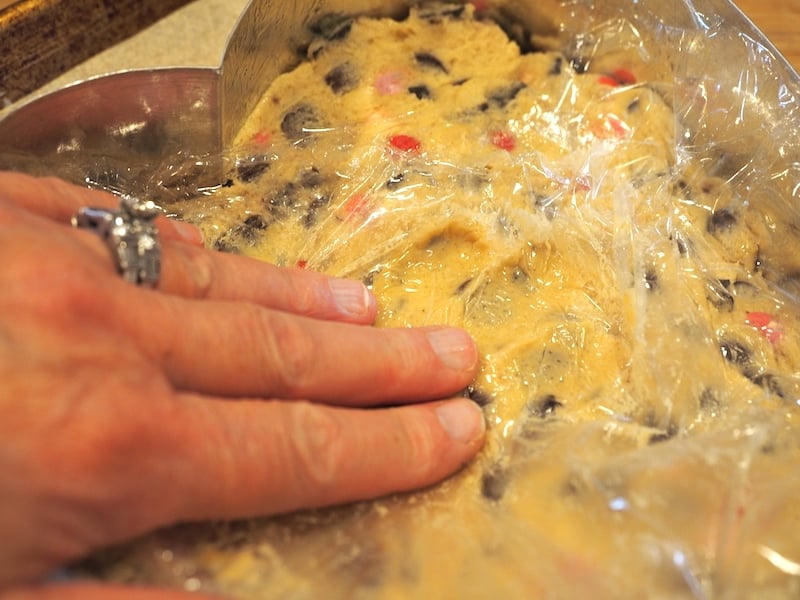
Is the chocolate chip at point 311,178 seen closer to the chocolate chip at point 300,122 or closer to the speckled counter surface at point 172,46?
the chocolate chip at point 300,122

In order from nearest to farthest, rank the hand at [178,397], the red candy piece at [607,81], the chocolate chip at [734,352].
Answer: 1. the hand at [178,397]
2. the chocolate chip at [734,352]
3. the red candy piece at [607,81]

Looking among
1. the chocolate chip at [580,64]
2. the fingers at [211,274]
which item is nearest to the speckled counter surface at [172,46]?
the fingers at [211,274]

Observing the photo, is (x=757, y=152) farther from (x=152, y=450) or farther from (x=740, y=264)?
(x=152, y=450)

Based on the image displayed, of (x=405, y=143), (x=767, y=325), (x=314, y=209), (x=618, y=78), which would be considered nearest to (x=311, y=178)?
(x=314, y=209)

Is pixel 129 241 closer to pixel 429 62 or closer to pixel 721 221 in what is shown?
pixel 429 62

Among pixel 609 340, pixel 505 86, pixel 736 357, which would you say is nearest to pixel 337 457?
pixel 609 340

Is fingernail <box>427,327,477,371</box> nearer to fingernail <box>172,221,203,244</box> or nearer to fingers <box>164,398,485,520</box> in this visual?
fingers <box>164,398,485,520</box>
